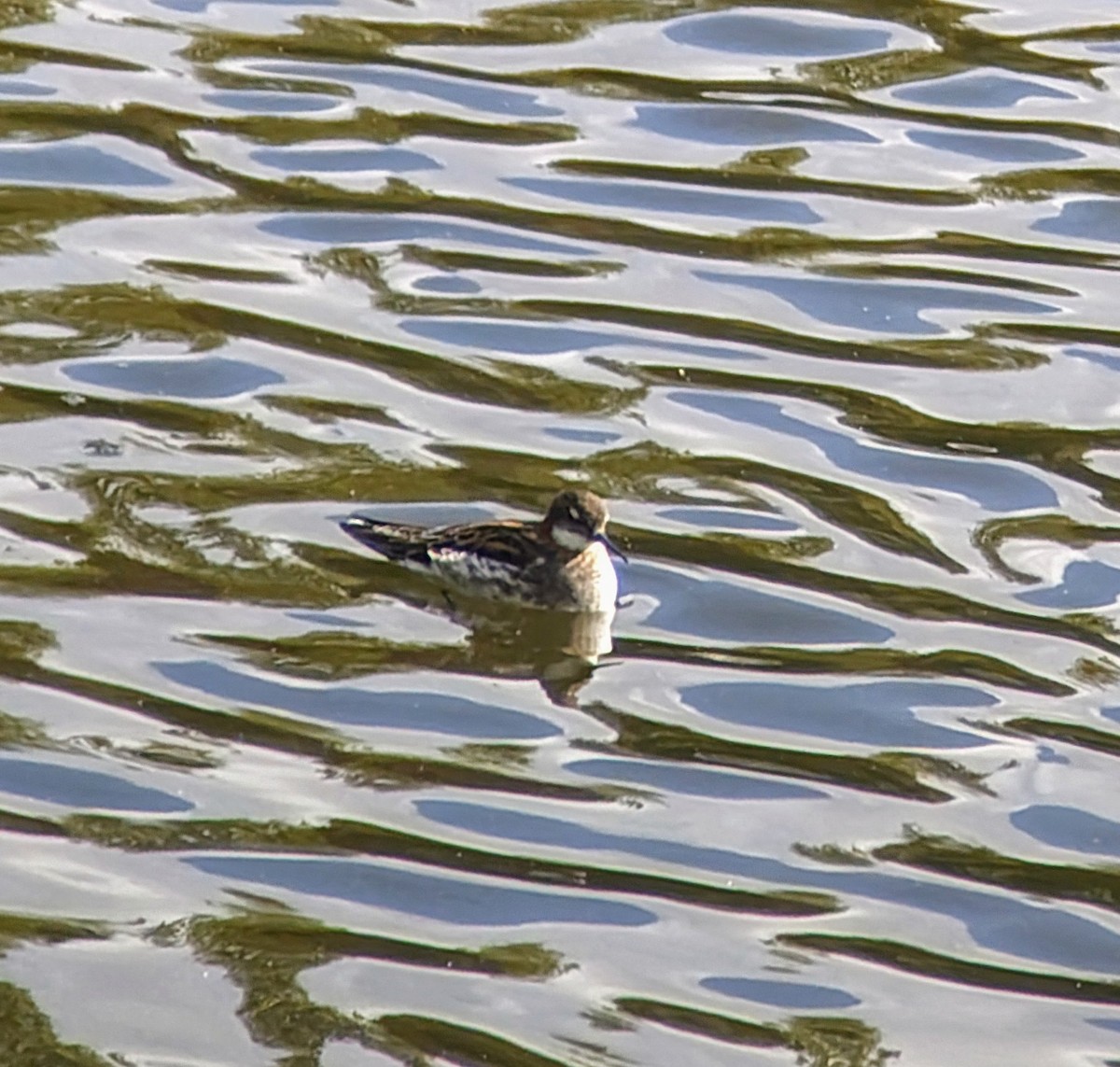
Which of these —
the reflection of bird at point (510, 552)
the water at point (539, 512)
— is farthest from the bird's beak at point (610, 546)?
the water at point (539, 512)

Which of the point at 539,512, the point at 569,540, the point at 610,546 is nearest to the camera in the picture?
the point at 569,540

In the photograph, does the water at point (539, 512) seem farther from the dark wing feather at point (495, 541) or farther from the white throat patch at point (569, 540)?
the white throat patch at point (569, 540)

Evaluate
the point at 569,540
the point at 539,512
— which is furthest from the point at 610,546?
the point at 539,512

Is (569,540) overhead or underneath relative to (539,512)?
overhead

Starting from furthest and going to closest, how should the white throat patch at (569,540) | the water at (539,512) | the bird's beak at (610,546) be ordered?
1. the bird's beak at (610,546)
2. the white throat patch at (569,540)
3. the water at (539,512)

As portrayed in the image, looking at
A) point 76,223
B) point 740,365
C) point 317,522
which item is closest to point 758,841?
point 317,522

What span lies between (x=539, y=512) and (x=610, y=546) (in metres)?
0.66

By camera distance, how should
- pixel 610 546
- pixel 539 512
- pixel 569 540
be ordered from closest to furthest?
pixel 569 540, pixel 610 546, pixel 539 512

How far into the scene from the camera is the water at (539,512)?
8594 millimetres

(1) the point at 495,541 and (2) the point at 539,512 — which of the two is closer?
(1) the point at 495,541

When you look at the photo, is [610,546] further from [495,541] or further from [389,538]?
[389,538]

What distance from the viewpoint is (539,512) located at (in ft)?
38.7

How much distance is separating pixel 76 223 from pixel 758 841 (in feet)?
18.4

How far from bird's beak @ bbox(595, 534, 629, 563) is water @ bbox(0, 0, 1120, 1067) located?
0.12 meters
